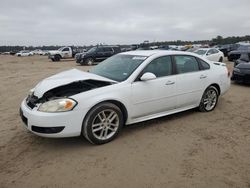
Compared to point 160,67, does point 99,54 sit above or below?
below

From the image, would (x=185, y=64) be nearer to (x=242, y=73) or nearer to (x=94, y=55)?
(x=242, y=73)

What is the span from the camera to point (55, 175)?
3.32m

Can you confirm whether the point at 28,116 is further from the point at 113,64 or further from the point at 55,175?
the point at 113,64

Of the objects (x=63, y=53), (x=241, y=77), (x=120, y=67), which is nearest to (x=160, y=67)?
(x=120, y=67)

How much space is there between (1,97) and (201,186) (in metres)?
7.02

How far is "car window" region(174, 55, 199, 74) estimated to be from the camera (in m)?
5.32

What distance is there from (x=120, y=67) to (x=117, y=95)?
0.93m

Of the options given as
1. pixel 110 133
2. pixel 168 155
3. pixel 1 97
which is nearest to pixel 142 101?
pixel 110 133

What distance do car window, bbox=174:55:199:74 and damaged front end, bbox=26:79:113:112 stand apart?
1.68m

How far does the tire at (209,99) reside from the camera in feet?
19.1

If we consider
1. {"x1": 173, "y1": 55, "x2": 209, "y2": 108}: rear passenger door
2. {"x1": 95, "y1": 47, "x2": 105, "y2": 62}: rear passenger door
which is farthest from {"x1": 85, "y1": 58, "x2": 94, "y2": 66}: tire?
{"x1": 173, "y1": 55, "x2": 209, "y2": 108}: rear passenger door

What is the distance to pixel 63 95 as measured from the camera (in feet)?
13.9

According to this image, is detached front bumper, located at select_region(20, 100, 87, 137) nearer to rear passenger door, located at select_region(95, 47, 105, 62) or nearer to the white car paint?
rear passenger door, located at select_region(95, 47, 105, 62)

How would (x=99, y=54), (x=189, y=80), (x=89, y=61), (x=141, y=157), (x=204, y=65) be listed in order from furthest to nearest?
1. (x=99, y=54)
2. (x=89, y=61)
3. (x=204, y=65)
4. (x=189, y=80)
5. (x=141, y=157)
